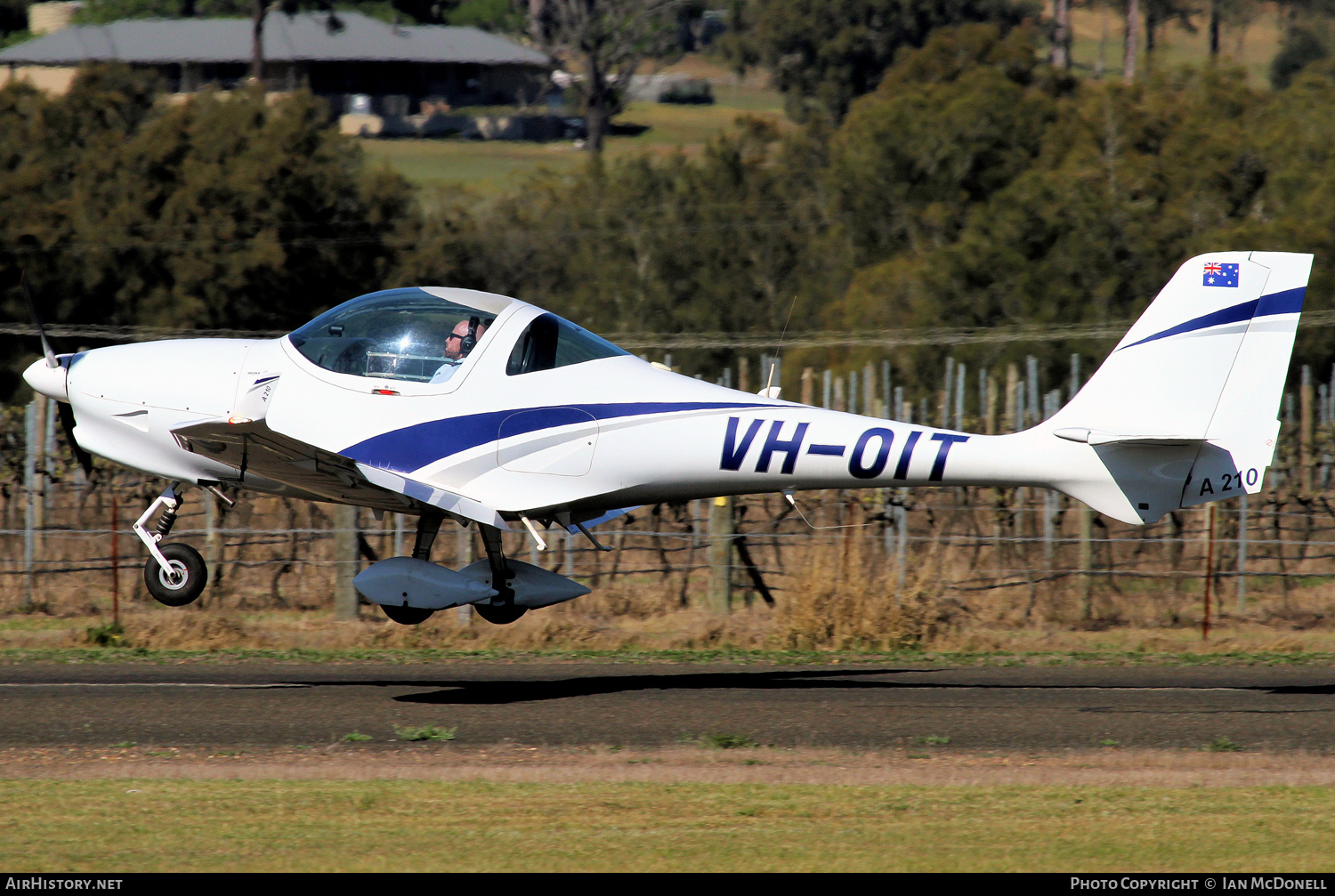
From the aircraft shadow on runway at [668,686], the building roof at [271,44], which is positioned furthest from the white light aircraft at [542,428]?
the building roof at [271,44]

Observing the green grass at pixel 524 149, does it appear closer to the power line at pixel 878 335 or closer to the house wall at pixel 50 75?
the house wall at pixel 50 75

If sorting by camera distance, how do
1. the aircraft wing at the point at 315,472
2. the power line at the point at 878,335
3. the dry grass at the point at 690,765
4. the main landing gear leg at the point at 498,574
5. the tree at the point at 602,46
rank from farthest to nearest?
the tree at the point at 602,46 → the power line at the point at 878,335 → the main landing gear leg at the point at 498,574 → the aircraft wing at the point at 315,472 → the dry grass at the point at 690,765

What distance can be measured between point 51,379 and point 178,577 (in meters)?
2.04

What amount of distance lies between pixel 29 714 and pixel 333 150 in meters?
32.9

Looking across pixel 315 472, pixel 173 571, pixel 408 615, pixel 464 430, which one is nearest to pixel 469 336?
pixel 464 430

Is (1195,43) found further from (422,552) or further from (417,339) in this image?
(417,339)

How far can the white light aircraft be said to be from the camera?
11.4 metres

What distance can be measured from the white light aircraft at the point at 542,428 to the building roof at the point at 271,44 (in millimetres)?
75302

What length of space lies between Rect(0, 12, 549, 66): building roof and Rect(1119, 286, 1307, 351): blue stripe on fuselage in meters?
78.2

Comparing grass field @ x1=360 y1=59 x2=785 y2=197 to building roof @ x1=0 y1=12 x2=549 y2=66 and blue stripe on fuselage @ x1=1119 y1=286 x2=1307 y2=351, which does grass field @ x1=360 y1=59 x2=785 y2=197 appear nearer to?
building roof @ x1=0 y1=12 x2=549 y2=66

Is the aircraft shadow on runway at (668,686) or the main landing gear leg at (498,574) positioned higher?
the main landing gear leg at (498,574)

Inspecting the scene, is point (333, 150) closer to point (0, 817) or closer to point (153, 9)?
point (0, 817)

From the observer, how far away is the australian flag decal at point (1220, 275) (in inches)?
443

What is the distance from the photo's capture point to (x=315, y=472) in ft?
38.9
